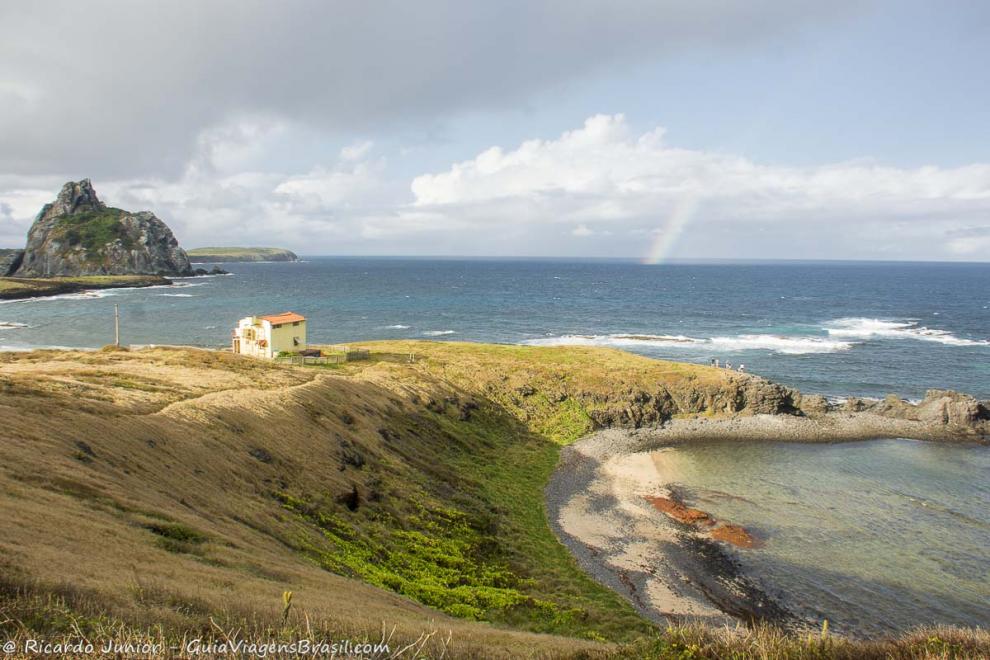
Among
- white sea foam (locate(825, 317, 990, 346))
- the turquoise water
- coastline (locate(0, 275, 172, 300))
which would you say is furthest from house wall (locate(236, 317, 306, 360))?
coastline (locate(0, 275, 172, 300))

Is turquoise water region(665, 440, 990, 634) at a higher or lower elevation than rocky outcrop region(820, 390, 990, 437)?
lower

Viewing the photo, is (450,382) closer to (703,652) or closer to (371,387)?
(371,387)

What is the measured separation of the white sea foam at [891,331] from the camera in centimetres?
10156

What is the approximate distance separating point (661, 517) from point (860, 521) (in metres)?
13.8

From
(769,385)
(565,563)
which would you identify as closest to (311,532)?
(565,563)

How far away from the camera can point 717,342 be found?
102 meters

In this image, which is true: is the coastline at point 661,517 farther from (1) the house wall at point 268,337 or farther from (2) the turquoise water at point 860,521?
(1) the house wall at point 268,337

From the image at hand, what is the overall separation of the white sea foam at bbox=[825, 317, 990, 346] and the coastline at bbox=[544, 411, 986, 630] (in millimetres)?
56100

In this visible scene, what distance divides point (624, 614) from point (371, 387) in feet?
94.7

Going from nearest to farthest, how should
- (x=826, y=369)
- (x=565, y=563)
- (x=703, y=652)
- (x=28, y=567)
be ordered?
1. (x=28, y=567)
2. (x=703, y=652)
3. (x=565, y=563)
4. (x=826, y=369)

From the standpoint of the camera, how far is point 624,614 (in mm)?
25297

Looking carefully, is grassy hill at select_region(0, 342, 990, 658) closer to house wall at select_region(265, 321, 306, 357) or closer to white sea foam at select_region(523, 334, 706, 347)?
house wall at select_region(265, 321, 306, 357)

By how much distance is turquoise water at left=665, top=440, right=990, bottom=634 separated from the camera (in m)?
28.7

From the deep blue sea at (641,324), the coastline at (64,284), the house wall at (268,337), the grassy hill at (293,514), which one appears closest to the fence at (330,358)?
the house wall at (268,337)
